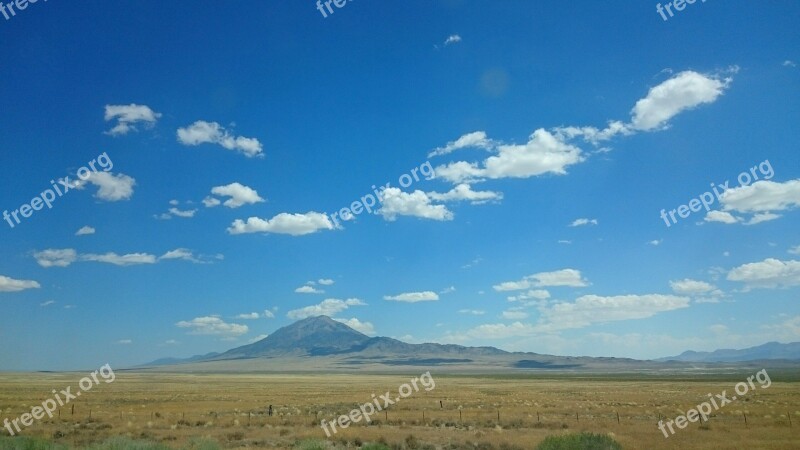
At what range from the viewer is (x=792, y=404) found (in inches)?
1828

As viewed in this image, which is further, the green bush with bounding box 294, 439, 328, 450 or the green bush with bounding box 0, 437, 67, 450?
the green bush with bounding box 294, 439, 328, 450

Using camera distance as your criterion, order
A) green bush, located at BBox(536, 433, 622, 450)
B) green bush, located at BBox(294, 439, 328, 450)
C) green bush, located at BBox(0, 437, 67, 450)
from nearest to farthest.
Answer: green bush, located at BBox(0, 437, 67, 450)
green bush, located at BBox(536, 433, 622, 450)
green bush, located at BBox(294, 439, 328, 450)

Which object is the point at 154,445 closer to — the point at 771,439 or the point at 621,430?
the point at 621,430

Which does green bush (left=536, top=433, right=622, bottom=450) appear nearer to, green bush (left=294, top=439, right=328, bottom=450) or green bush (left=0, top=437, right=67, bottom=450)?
green bush (left=294, top=439, right=328, bottom=450)

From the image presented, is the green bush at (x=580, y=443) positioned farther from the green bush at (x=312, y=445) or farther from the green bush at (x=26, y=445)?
the green bush at (x=26, y=445)

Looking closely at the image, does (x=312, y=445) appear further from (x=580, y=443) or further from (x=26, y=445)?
(x=580, y=443)

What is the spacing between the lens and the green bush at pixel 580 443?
20359mm

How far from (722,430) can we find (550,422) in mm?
9438

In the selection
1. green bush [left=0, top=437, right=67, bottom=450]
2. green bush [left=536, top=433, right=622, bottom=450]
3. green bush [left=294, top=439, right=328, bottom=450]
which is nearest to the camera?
green bush [left=0, top=437, right=67, bottom=450]

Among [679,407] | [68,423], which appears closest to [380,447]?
[68,423]

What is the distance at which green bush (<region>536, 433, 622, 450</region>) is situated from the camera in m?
20.4

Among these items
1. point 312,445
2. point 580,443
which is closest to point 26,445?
point 312,445

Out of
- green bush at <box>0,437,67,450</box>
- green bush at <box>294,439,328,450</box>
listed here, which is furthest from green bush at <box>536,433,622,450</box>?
green bush at <box>0,437,67,450</box>

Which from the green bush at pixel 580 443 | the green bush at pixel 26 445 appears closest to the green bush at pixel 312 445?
the green bush at pixel 26 445
